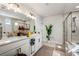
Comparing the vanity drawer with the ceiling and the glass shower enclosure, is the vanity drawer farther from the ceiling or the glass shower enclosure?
the glass shower enclosure

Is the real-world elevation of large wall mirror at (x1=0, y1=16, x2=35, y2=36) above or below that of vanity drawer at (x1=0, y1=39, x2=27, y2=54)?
above

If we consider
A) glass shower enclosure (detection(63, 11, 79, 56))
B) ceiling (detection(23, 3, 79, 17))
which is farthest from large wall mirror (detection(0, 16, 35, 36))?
glass shower enclosure (detection(63, 11, 79, 56))

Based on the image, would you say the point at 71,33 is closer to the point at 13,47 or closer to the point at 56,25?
the point at 56,25

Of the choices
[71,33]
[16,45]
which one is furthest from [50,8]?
[16,45]

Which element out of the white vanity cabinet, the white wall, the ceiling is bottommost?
the white vanity cabinet

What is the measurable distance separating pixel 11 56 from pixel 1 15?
2.31 ft

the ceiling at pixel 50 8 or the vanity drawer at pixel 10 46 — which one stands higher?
the ceiling at pixel 50 8

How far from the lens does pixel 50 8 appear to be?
1.55 metres

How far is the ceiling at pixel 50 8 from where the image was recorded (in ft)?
4.85

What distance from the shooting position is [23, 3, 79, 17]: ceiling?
1.48 m

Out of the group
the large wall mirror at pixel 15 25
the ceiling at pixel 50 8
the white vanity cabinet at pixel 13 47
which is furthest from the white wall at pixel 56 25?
the white vanity cabinet at pixel 13 47

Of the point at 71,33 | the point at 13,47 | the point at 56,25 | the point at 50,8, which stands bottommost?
the point at 13,47

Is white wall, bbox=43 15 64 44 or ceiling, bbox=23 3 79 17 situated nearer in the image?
ceiling, bbox=23 3 79 17

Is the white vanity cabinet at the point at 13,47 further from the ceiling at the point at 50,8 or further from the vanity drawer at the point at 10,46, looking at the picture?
the ceiling at the point at 50,8
